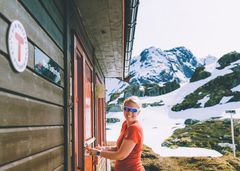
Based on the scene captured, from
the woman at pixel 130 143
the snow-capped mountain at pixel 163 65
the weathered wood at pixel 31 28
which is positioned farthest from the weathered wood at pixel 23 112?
the snow-capped mountain at pixel 163 65

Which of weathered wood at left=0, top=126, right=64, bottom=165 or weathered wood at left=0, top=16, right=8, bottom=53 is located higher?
weathered wood at left=0, top=16, right=8, bottom=53

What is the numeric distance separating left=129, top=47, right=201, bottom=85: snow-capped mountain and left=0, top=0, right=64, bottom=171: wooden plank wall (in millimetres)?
125913

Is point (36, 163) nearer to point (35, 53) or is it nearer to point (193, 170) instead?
point (35, 53)

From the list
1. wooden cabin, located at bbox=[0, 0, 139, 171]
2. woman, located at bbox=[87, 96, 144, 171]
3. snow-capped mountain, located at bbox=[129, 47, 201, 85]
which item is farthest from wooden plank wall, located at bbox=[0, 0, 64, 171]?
snow-capped mountain, located at bbox=[129, 47, 201, 85]

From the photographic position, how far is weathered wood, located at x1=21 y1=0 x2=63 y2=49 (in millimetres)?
1925

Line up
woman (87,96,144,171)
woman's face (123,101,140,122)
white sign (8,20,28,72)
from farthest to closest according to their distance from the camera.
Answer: woman's face (123,101,140,122) → woman (87,96,144,171) → white sign (8,20,28,72)

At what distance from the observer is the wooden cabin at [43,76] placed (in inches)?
59.0

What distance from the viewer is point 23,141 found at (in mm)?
1695

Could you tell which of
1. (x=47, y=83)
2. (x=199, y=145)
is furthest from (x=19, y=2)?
(x=199, y=145)

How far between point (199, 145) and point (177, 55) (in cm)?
14767

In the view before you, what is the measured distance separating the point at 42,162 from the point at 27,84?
0.63 metres

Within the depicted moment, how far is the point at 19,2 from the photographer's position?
169 cm

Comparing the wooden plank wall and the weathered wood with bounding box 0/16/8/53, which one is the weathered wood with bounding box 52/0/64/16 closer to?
the wooden plank wall

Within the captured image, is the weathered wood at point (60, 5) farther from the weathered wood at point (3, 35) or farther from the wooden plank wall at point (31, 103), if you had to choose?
the weathered wood at point (3, 35)
